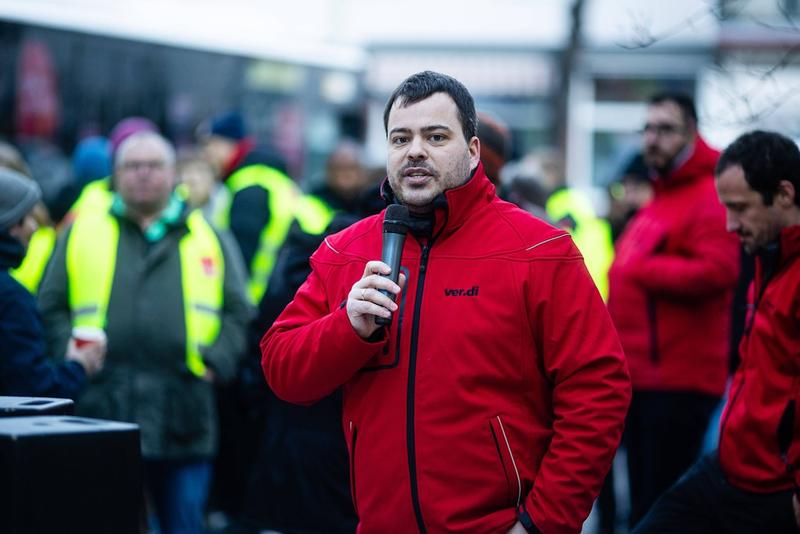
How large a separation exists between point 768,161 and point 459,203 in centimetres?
132

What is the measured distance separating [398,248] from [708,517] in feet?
5.61

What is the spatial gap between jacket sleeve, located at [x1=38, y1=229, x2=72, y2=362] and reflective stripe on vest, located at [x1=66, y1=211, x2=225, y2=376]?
32 millimetres

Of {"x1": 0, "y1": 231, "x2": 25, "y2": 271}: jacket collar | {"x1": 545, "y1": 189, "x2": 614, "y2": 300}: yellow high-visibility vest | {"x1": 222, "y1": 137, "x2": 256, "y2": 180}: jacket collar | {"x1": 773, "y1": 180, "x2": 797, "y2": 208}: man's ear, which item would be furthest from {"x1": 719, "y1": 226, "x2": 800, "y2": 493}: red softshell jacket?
{"x1": 222, "y1": 137, "x2": 256, "y2": 180}: jacket collar

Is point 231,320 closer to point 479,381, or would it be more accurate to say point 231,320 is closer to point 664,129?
point 664,129

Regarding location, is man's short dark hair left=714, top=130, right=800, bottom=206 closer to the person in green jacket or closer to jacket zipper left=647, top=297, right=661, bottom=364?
jacket zipper left=647, top=297, right=661, bottom=364

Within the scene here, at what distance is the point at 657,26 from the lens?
24.6m

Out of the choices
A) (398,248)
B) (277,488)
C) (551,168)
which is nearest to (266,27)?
(551,168)

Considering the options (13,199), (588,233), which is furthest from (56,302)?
(588,233)

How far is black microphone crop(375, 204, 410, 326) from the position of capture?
3.45 metres

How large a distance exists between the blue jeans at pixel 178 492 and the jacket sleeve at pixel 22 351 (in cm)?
167

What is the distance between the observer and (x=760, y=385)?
4184mm

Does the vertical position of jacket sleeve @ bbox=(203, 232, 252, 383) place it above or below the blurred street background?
below

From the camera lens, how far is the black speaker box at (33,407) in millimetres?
3677

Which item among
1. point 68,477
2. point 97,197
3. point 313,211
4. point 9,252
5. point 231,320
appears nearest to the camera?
point 68,477
